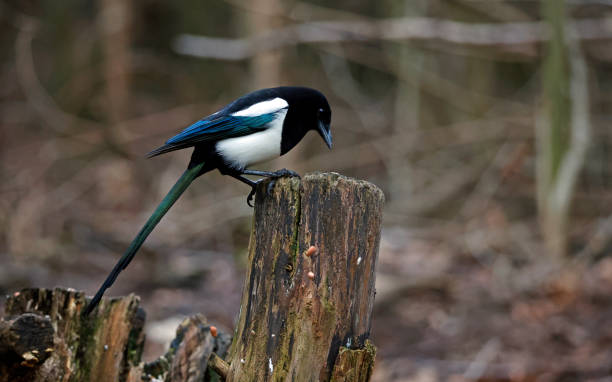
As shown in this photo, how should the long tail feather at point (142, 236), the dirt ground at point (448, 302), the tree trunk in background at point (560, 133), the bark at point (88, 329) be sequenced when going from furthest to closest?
the tree trunk in background at point (560, 133) → the dirt ground at point (448, 302) → the bark at point (88, 329) → the long tail feather at point (142, 236)

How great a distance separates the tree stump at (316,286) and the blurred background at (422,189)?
2999 mm

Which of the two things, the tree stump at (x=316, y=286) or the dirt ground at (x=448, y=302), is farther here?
the dirt ground at (x=448, y=302)

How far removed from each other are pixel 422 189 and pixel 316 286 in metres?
6.04

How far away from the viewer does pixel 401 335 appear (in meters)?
5.79

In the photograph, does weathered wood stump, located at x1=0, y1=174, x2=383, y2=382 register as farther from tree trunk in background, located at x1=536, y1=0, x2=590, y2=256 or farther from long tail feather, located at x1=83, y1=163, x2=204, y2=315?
tree trunk in background, located at x1=536, y1=0, x2=590, y2=256

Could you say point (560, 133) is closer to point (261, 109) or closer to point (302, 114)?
point (302, 114)

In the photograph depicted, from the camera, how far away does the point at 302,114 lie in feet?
9.57

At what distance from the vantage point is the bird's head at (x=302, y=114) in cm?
286

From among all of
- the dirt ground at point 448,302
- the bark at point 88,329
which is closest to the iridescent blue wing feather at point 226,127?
the bark at point 88,329

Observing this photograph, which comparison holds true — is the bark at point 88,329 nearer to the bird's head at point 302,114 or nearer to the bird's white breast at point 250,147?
the bird's white breast at point 250,147

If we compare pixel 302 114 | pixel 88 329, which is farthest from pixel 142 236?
pixel 302 114

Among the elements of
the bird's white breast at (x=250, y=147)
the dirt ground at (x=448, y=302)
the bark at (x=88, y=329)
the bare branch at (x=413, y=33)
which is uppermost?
the bare branch at (x=413, y=33)

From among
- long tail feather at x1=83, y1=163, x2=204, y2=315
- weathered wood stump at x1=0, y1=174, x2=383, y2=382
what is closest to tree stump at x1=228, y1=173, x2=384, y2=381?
weathered wood stump at x1=0, y1=174, x2=383, y2=382

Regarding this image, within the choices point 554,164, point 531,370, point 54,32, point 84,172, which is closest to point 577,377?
point 531,370
